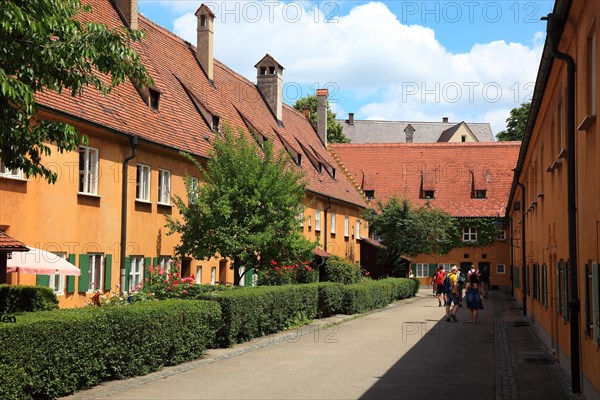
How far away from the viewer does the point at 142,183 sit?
24297 millimetres

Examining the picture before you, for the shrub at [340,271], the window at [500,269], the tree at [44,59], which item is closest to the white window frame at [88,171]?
the tree at [44,59]

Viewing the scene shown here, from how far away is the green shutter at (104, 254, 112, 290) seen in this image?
2173 centimetres

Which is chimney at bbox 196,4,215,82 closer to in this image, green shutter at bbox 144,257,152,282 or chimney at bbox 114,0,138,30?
chimney at bbox 114,0,138,30

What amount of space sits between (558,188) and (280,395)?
7414 mm

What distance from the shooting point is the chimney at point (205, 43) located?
1411 inches

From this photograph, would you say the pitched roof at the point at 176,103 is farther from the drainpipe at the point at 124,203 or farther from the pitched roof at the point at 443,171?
the pitched roof at the point at 443,171

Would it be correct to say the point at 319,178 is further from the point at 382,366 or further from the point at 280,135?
the point at 382,366

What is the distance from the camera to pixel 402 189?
218 feet

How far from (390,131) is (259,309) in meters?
88.7

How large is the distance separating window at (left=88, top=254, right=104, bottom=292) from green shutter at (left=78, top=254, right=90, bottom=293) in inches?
17.9

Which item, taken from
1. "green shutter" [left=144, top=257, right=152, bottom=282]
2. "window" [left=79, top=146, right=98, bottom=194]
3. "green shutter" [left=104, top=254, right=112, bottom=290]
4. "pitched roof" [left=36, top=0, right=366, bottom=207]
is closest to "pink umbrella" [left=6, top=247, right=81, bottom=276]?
"pitched roof" [left=36, top=0, right=366, bottom=207]

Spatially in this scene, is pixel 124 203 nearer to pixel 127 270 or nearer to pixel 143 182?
pixel 143 182

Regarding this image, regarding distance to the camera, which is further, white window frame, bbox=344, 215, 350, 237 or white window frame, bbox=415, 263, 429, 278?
white window frame, bbox=415, 263, 429, 278

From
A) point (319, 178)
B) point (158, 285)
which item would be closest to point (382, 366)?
point (158, 285)
